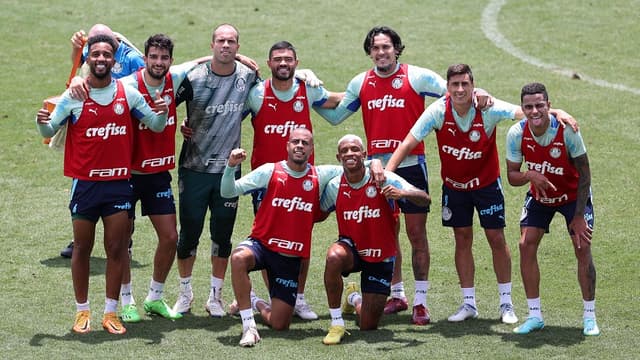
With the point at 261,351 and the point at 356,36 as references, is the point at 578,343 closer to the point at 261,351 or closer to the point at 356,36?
the point at 261,351

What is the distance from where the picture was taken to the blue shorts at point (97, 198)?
10445 mm

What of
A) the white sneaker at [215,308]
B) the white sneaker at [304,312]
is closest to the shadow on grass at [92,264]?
the white sneaker at [215,308]

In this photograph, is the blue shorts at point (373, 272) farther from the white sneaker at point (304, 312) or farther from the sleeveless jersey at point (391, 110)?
the sleeveless jersey at point (391, 110)

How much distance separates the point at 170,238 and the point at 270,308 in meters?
1.12

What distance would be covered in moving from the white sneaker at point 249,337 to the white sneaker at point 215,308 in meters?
0.83

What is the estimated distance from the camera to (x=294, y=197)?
10.7 meters

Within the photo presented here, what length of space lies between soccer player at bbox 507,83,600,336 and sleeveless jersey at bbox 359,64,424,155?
1.10 meters

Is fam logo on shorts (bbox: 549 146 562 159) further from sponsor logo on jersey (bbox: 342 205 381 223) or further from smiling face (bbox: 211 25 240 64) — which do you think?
smiling face (bbox: 211 25 240 64)

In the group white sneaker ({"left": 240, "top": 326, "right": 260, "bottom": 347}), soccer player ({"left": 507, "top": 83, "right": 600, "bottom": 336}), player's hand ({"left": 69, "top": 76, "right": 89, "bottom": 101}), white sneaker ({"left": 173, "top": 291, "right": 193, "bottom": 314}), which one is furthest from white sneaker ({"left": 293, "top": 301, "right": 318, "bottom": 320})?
player's hand ({"left": 69, "top": 76, "right": 89, "bottom": 101})

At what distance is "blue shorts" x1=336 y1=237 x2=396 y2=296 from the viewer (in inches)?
424

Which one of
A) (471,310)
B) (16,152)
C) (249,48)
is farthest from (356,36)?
(471,310)

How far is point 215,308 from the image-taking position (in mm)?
11305

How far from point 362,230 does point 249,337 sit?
138 centimetres

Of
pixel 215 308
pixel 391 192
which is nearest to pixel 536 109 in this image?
pixel 391 192
